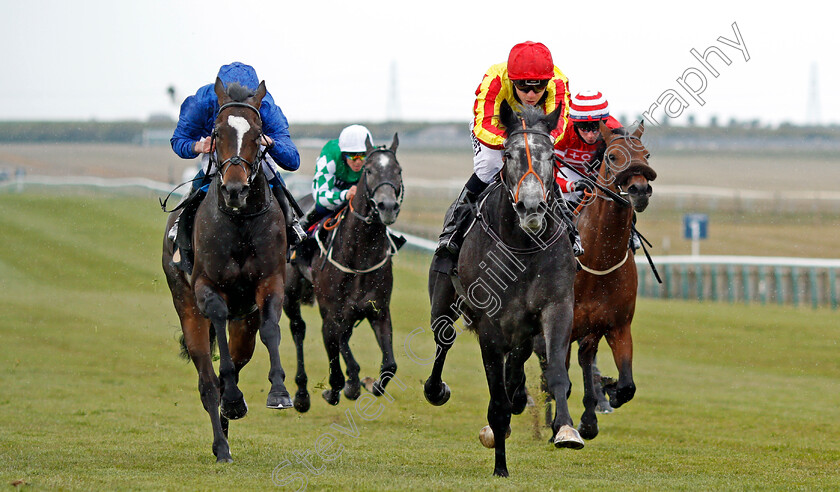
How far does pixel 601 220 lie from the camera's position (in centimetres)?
830

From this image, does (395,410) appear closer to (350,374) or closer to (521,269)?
(350,374)

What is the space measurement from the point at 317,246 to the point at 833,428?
561 cm

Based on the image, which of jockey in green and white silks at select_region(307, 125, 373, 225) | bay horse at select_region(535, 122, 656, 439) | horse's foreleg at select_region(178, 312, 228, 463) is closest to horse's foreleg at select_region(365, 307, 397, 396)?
jockey in green and white silks at select_region(307, 125, 373, 225)

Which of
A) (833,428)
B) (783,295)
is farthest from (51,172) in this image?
(833,428)

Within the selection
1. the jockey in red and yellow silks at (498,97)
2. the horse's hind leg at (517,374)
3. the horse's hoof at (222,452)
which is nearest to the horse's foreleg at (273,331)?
the horse's hoof at (222,452)

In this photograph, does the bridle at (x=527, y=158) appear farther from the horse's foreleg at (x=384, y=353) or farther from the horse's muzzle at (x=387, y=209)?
the horse's foreleg at (x=384, y=353)

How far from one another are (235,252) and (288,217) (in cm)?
70

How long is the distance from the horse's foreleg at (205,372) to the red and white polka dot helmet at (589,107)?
333 cm

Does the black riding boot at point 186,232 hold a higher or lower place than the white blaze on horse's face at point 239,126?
lower

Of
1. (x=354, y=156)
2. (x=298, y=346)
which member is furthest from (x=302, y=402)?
(x=354, y=156)

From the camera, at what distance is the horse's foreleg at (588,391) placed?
7.88 meters

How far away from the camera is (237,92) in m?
7.50

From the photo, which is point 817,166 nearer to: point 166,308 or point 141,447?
point 166,308

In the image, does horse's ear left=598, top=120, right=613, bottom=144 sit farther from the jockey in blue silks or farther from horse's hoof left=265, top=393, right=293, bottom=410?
horse's hoof left=265, top=393, right=293, bottom=410
